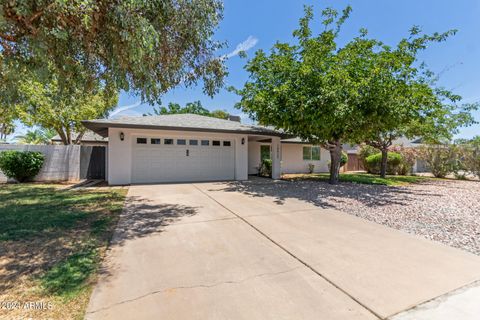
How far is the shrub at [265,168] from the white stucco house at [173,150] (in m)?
1.32

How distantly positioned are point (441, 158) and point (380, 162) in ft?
12.0

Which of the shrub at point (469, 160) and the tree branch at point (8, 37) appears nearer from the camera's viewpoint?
the tree branch at point (8, 37)

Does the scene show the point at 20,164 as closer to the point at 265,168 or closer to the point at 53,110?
the point at 53,110

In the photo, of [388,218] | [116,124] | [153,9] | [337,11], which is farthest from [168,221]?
[337,11]

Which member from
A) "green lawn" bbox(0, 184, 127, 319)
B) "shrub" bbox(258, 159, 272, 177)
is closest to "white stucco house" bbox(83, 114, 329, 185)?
"shrub" bbox(258, 159, 272, 177)

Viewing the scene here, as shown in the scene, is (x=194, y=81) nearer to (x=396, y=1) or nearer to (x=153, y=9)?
(x=153, y=9)

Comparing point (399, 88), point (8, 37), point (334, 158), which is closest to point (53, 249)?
point (8, 37)

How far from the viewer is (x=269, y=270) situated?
3.20 meters

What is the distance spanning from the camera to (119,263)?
3342mm

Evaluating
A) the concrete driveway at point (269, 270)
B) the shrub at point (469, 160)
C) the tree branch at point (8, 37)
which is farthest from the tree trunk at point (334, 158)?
the tree branch at point (8, 37)

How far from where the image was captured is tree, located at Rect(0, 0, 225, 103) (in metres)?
4.09

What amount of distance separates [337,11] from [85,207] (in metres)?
12.3

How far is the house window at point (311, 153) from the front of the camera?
1871 centimetres

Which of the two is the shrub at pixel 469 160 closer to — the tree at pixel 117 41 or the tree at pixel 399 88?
the tree at pixel 399 88
